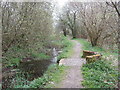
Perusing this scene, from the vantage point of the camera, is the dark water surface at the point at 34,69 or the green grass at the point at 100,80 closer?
the green grass at the point at 100,80

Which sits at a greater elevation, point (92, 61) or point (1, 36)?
point (1, 36)

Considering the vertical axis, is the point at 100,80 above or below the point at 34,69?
above

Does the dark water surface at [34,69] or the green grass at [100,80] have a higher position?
the green grass at [100,80]

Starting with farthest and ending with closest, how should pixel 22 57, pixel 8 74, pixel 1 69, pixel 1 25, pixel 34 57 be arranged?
pixel 34 57 → pixel 22 57 → pixel 1 69 → pixel 8 74 → pixel 1 25

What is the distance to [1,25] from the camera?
25.5 feet

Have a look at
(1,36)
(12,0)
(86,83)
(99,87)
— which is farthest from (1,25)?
(99,87)

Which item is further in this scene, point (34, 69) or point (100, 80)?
point (34, 69)

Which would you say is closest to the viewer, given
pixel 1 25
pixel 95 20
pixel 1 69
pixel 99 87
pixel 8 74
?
pixel 99 87

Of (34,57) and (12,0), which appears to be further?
(34,57)

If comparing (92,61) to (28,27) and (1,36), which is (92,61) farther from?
(1,36)

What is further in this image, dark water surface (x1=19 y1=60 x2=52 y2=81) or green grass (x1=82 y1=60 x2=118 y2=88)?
dark water surface (x1=19 y1=60 x2=52 y2=81)

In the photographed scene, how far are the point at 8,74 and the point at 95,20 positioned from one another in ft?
36.9

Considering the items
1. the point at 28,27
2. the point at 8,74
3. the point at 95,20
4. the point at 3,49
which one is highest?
the point at 95,20

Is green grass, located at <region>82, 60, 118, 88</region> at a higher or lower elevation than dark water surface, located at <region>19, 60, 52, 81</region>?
higher
